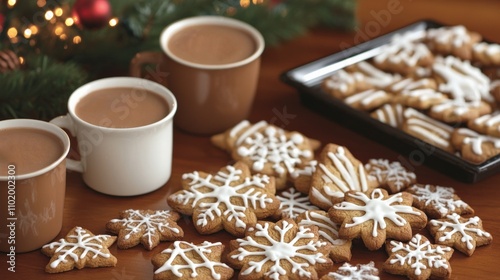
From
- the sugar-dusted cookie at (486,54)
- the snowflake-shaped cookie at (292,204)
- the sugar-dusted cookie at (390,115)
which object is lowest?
the snowflake-shaped cookie at (292,204)

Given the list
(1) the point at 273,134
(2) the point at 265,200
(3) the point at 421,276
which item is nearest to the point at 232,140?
(1) the point at 273,134

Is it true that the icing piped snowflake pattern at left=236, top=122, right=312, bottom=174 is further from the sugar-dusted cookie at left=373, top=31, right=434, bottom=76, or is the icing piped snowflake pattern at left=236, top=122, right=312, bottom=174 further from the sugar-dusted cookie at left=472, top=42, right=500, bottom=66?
the sugar-dusted cookie at left=472, top=42, right=500, bottom=66

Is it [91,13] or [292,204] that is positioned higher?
[91,13]

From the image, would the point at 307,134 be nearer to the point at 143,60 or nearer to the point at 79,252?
the point at 143,60

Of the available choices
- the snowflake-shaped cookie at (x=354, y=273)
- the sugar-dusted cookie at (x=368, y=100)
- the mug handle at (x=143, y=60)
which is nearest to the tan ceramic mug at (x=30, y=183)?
the mug handle at (x=143, y=60)

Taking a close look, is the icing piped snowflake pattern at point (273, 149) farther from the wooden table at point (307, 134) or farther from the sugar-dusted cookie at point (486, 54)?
the sugar-dusted cookie at point (486, 54)

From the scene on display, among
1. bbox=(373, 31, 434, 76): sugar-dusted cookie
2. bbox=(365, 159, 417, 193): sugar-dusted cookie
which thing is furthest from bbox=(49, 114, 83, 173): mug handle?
bbox=(373, 31, 434, 76): sugar-dusted cookie

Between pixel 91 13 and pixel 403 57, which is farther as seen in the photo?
pixel 403 57

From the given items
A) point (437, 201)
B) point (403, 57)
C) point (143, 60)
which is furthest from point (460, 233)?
point (143, 60)

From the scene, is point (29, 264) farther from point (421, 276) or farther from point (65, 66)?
point (421, 276)
